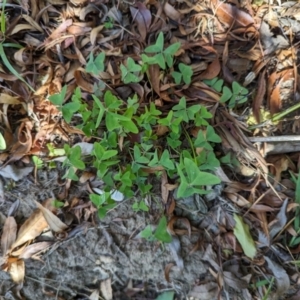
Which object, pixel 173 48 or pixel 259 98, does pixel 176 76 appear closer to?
pixel 173 48

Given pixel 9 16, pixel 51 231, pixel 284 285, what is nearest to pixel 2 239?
pixel 51 231

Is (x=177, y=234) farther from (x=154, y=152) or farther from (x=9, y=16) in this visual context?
(x=9, y=16)

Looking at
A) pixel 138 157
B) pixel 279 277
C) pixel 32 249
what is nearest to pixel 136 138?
pixel 138 157

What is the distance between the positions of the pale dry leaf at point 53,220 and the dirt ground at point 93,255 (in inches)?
1.4

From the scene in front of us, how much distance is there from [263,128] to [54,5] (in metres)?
0.86

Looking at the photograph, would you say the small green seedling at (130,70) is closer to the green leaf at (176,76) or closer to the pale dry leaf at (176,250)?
the green leaf at (176,76)

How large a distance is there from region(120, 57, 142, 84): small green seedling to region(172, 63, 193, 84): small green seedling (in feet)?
0.44

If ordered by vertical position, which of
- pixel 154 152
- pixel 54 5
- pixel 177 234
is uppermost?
pixel 54 5

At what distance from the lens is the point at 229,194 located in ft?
4.81

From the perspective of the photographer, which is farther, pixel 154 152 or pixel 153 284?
pixel 153 284

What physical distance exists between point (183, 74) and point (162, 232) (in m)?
0.53

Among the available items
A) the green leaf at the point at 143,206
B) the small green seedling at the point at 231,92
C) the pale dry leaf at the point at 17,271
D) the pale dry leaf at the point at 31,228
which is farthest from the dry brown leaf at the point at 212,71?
the pale dry leaf at the point at 17,271

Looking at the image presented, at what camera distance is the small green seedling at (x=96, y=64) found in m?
1.39

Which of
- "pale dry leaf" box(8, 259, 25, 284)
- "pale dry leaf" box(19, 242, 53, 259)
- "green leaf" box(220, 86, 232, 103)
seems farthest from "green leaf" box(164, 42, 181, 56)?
"pale dry leaf" box(8, 259, 25, 284)
